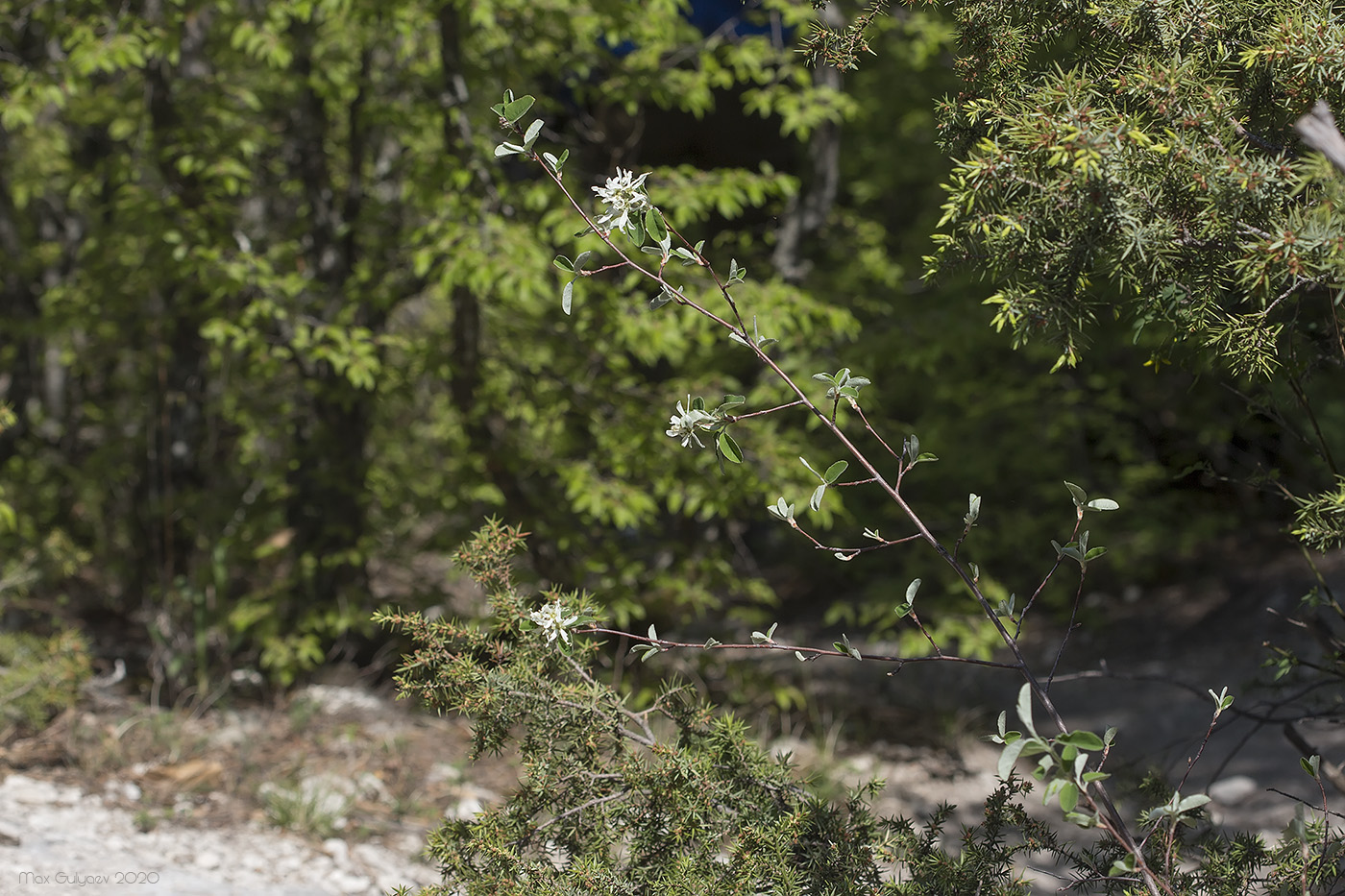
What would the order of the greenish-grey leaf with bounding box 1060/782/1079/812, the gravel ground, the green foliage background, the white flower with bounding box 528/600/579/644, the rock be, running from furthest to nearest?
the rock < the green foliage background < the gravel ground < the white flower with bounding box 528/600/579/644 < the greenish-grey leaf with bounding box 1060/782/1079/812

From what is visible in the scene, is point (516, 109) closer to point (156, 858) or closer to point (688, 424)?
point (688, 424)

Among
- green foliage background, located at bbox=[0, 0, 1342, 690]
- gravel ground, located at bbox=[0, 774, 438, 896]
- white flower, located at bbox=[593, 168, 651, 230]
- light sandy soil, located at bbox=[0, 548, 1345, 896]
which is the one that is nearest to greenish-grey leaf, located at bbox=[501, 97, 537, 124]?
white flower, located at bbox=[593, 168, 651, 230]

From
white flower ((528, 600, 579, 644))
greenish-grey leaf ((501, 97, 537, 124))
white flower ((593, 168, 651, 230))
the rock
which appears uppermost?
greenish-grey leaf ((501, 97, 537, 124))

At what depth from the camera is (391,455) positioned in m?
7.12

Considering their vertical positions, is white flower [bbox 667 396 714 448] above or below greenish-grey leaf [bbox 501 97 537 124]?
below

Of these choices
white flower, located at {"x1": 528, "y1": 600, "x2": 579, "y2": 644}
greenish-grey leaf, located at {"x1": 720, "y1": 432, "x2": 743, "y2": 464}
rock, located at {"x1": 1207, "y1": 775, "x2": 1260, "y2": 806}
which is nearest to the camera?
greenish-grey leaf, located at {"x1": 720, "y1": 432, "x2": 743, "y2": 464}

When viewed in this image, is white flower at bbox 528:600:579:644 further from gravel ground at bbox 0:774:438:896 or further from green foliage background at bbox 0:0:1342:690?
green foliage background at bbox 0:0:1342:690

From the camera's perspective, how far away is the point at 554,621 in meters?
1.90

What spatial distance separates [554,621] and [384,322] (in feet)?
12.8

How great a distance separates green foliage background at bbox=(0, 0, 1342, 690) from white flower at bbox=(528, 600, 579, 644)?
7.07 feet

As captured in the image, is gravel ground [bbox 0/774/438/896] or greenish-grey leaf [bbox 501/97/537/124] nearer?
greenish-grey leaf [bbox 501/97/537/124]

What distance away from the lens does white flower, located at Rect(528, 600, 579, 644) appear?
1891mm

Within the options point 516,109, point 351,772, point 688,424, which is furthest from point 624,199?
point 351,772

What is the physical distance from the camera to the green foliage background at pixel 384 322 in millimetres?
4375
